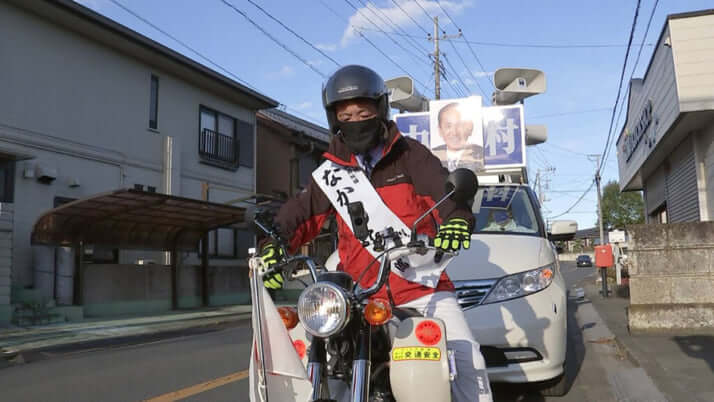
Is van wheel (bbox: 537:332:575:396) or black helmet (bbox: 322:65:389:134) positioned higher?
black helmet (bbox: 322:65:389:134)

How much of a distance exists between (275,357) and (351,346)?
331mm

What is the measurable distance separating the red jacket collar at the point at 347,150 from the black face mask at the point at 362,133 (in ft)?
0.17

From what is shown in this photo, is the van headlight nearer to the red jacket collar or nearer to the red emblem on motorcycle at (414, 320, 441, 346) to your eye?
the red jacket collar

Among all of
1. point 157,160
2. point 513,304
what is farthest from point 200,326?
point 513,304

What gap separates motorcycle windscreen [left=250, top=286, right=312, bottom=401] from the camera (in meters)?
2.26

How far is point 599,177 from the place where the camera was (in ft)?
149

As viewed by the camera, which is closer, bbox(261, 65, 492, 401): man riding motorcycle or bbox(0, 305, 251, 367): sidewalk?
bbox(261, 65, 492, 401): man riding motorcycle

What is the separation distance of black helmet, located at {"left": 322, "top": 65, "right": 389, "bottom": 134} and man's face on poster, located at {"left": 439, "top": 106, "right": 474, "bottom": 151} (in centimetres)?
607

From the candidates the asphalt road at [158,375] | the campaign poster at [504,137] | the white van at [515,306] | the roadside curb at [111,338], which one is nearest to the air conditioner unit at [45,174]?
the roadside curb at [111,338]

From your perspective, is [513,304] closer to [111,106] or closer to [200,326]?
[200,326]

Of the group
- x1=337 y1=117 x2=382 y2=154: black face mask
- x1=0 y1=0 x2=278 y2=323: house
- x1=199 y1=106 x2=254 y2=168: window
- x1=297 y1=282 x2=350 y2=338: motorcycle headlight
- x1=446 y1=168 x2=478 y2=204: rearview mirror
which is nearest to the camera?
x1=297 y1=282 x2=350 y2=338: motorcycle headlight

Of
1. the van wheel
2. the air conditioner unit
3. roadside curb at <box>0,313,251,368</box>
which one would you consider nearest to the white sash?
the van wheel

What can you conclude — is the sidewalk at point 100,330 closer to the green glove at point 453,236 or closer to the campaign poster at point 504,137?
the campaign poster at point 504,137

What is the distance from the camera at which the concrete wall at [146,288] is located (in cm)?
1423
